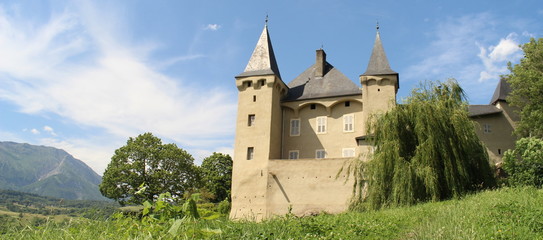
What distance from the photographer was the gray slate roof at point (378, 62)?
26016 millimetres

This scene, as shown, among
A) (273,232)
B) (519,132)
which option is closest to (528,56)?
(519,132)

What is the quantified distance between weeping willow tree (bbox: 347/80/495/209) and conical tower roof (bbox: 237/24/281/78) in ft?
32.8

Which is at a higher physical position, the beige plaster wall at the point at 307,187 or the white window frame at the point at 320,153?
the white window frame at the point at 320,153

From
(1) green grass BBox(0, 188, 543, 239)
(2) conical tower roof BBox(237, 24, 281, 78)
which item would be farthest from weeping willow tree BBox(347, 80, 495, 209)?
(2) conical tower roof BBox(237, 24, 281, 78)

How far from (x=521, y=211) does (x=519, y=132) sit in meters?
18.7

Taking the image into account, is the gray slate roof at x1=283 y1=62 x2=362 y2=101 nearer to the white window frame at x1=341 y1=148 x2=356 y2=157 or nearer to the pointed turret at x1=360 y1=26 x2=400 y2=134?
the pointed turret at x1=360 y1=26 x2=400 y2=134

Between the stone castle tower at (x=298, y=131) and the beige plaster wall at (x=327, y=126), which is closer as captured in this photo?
the stone castle tower at (x=298, y=131)

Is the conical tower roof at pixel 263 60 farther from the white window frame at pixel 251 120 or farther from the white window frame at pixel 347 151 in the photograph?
the white window frame at pixel 347 151

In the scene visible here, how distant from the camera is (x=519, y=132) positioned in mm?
25609

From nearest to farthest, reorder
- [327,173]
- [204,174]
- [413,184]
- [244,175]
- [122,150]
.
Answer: [413,184]
[327,173]
[244,175]
[122,150]
[204,174]

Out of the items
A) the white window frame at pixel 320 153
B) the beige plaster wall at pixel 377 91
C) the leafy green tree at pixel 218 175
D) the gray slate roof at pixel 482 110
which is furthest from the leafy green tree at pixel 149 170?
the gray slate roof at pixel 482 110

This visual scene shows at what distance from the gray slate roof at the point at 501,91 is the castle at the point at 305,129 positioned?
0.12m

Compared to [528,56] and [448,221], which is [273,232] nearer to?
[448,221]

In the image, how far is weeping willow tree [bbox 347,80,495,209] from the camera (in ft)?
55.5
